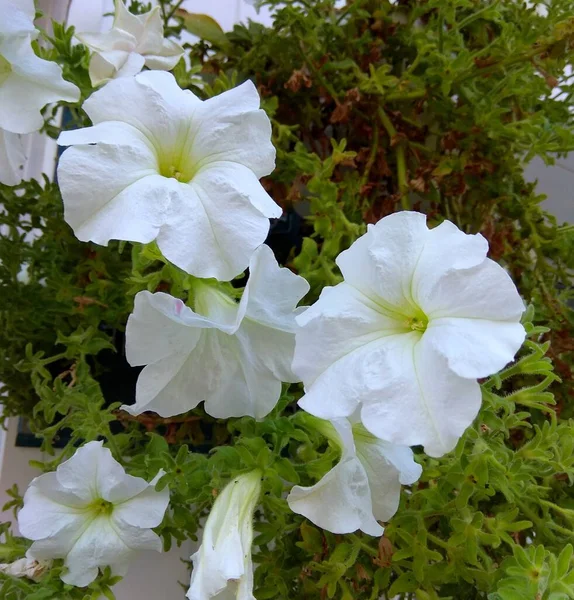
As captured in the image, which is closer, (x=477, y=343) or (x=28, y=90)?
(x=477, y=343)

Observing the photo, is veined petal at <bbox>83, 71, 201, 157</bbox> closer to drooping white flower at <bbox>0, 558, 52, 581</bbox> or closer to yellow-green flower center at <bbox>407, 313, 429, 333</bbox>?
yellow-green flower center at <bbox>407, 313, 429, 333</bbox>

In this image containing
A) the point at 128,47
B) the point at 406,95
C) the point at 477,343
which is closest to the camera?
the point at 477,343

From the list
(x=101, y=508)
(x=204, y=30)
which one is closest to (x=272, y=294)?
(x=101, y=508)

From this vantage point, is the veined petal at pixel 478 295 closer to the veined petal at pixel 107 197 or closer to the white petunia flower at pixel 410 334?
the white petunia flower at pixel 410 334

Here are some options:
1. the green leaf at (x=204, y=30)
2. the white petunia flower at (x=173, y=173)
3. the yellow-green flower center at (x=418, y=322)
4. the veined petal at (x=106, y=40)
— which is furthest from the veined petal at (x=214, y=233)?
the green leaf at (x=204, y=30)

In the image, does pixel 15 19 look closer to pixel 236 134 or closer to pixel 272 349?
pixel 236 134
